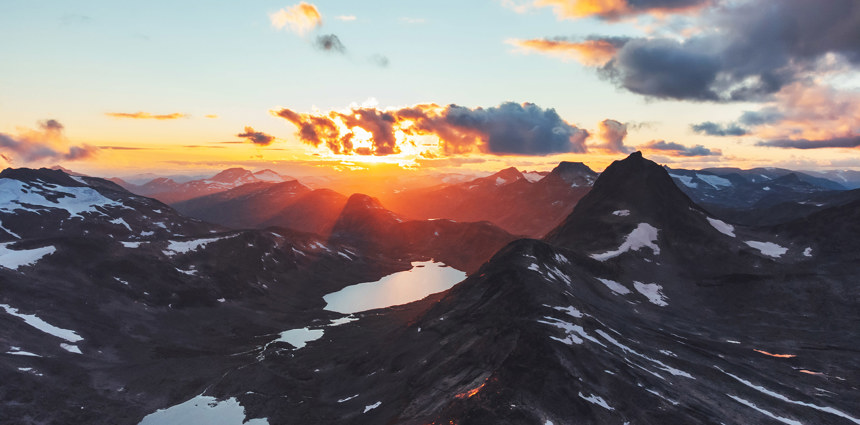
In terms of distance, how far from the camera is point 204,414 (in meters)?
82.4

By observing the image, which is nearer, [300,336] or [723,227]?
[300,336]

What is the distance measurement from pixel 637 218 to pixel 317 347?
13822 centimetres

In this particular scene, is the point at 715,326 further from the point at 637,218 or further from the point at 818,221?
the point at 818,221

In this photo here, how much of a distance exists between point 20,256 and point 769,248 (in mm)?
262260

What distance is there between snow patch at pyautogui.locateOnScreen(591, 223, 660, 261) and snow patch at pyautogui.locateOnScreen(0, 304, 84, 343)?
152m

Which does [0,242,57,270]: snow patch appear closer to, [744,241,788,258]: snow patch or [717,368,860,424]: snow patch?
[717,368,860,424]: snow patch

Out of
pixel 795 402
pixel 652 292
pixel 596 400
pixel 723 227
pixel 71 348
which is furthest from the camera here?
pixel 723 227

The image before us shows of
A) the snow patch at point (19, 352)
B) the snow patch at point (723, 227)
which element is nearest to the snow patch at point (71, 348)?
the snow patch at point (19, 352)

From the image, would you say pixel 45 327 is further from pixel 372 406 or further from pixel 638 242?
pixel 638 242

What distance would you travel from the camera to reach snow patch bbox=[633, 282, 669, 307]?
5295 inches

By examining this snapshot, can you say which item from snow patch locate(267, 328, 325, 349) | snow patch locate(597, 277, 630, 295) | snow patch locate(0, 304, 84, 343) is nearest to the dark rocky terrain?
snow patch locate(597, 277, 630, 295)

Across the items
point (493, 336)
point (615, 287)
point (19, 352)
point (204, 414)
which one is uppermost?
point (493, 336)

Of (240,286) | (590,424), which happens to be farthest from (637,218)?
(240,286)

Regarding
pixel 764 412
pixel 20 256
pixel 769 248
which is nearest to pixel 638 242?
pixel 769 248
